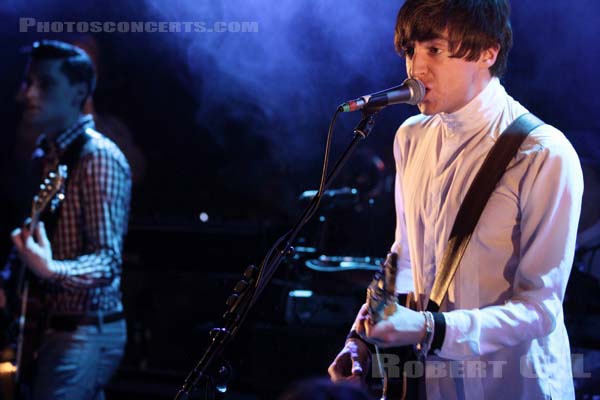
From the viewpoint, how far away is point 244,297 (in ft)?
6.77

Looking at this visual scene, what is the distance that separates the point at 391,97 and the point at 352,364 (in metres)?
0.85

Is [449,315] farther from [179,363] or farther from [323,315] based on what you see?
[179,363]

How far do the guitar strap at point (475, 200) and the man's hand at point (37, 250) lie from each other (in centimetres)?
207

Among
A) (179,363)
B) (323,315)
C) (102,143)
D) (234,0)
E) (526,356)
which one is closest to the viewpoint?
(526,356)

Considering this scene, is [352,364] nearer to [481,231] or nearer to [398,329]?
[398,329]

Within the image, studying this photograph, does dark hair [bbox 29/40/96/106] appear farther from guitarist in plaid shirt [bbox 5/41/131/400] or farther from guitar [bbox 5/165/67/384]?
guitar [bbox 5/165/67/384]

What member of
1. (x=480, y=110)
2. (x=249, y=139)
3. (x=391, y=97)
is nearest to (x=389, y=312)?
(x=391, y=97)

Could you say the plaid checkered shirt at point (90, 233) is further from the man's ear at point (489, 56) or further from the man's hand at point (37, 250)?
the man's ear at point (489, 56)

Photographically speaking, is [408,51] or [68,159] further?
[68,159]

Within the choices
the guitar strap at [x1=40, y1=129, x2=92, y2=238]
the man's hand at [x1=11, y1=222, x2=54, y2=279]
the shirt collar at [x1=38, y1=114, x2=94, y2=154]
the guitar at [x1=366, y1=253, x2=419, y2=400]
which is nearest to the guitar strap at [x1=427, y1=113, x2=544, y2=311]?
the guitar at [x1=366, y1=253, x2=419, y2=400]

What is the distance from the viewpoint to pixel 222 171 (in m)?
5.94

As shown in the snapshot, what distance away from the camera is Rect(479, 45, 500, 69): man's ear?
223 centimetres

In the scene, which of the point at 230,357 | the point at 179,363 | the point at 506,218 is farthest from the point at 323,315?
the point at 506,218

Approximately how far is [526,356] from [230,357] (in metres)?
2.93
